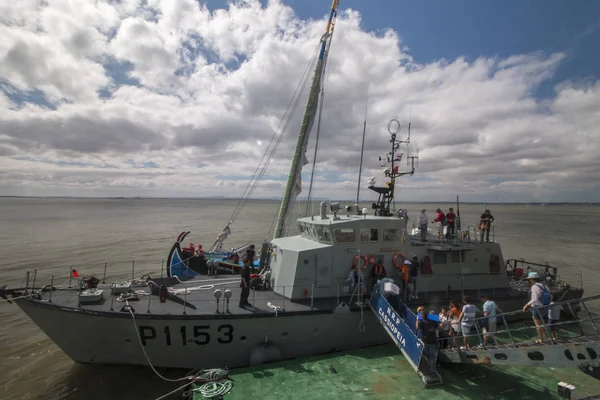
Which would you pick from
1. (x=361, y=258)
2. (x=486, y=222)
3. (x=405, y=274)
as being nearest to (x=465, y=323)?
(x=405, y=274)

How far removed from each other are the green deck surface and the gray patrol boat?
0.93 meters

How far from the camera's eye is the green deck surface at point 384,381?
7160 mm

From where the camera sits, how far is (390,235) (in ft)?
35.1

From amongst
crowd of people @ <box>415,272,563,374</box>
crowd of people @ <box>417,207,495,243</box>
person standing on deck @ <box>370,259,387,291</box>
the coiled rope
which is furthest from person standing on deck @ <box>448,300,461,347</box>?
the coiled rope

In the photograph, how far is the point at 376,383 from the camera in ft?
24.9

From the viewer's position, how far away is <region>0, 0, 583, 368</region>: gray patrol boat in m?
8.60

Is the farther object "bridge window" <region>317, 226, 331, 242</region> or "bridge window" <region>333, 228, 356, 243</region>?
"bridge window" <region>317, 226, 331, 242</region>

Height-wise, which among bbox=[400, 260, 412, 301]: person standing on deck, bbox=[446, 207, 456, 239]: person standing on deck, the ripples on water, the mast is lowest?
the ripples on water

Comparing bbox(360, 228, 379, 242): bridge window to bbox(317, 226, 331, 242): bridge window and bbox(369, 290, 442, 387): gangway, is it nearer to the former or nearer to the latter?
bbox(317, 226, 331, 242): bridge window

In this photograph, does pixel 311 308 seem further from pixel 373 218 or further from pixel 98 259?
pixel 98 259

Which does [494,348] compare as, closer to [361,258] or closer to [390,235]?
[361,258]

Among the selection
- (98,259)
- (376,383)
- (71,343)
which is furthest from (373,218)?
(98,259)

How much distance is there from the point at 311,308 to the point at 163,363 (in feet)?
14.6

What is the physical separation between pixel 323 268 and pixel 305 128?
783cm
